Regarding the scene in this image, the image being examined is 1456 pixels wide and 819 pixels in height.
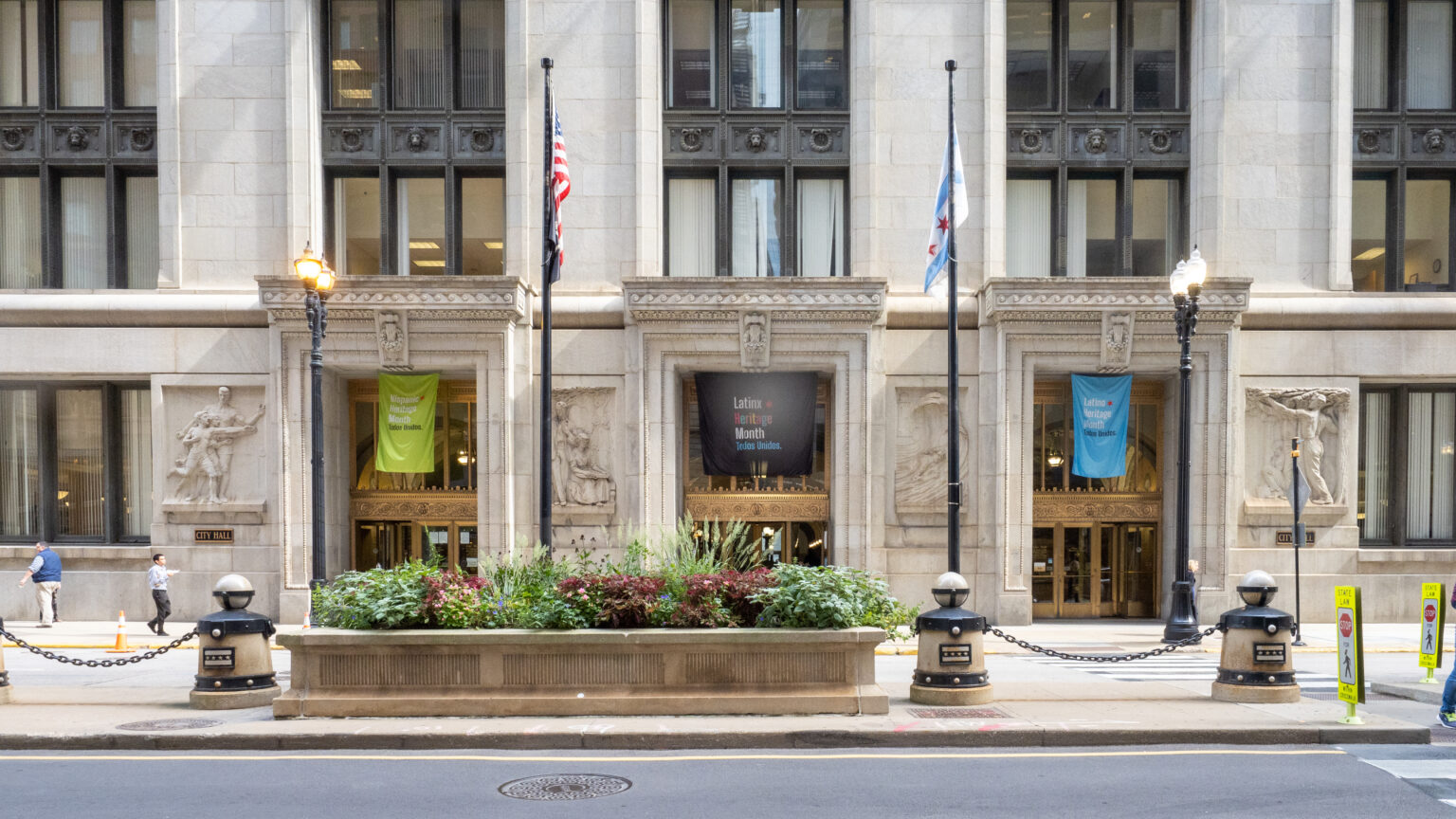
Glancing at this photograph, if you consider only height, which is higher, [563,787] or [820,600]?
[820,600]

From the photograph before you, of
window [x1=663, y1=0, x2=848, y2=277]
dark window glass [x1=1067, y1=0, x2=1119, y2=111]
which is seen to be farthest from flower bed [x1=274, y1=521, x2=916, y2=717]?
dark window glass [x1=1067, y1=0, x2=1119, y2=111]

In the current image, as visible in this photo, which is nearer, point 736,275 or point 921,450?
point 921,450

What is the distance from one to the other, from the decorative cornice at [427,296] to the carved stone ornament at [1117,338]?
12.7m

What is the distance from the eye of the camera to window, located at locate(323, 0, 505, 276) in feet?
76.3

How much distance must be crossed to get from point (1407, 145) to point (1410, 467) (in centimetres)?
740

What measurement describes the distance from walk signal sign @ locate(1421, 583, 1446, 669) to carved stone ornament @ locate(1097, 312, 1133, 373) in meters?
9.32

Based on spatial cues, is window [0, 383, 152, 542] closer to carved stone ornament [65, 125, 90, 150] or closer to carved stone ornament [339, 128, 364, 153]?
carved stone ornament [65, 125, 90, 150]

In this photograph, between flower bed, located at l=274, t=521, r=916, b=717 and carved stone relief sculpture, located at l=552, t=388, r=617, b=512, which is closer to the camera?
flower bed, located at l=274, t=521, r=916, b=717

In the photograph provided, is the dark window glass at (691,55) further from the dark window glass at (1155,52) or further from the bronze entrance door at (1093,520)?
the bronze entrance door at (1093,520)

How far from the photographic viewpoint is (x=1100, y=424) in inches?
883

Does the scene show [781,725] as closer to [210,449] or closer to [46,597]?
[210,449]

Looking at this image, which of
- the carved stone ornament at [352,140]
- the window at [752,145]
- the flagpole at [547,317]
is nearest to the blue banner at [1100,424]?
the window at [752,145]

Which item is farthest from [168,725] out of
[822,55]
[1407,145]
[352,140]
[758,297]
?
[1407,145]

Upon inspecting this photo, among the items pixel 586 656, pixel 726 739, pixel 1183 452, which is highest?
pixel 1183 452
